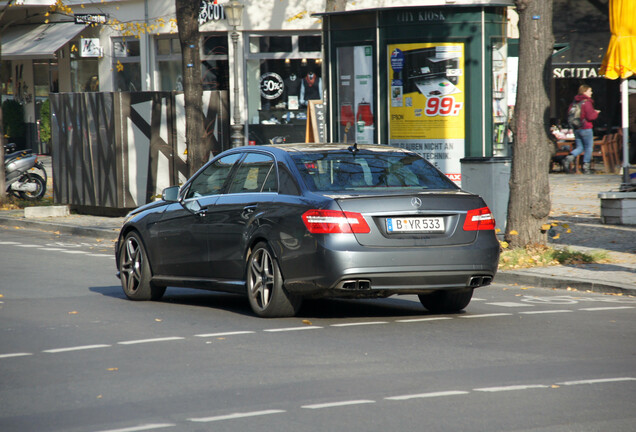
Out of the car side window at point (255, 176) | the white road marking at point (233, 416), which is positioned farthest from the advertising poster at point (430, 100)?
the white road marking at point (233, 416)

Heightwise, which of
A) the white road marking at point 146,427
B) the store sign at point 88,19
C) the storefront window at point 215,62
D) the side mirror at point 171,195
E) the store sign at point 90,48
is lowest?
the white road marking at point 146,427

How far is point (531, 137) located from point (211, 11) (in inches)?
732

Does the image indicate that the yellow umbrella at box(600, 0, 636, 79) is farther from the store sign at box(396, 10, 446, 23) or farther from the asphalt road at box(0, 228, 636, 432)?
the asphalt road at box(0, 228, 636, 432)

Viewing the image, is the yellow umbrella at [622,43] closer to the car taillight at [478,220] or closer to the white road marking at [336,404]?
the car taillight at [478,220]

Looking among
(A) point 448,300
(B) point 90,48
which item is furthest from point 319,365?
(B) point 90,48

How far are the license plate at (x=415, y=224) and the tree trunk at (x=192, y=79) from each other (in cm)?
1025

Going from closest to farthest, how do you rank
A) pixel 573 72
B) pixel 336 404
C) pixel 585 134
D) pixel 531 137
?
pixel 336 404, pixel 531 137, pixel 585 134, pixel 573 72

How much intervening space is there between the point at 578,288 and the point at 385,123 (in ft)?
20.4

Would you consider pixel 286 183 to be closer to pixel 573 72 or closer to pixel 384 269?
pixel 384 269

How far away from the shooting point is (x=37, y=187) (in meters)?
24.2

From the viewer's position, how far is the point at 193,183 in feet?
34.6

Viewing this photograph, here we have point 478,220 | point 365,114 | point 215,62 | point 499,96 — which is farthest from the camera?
point 215,62

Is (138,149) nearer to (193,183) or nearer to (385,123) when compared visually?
(385,123)

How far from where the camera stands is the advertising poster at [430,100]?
651 inches
